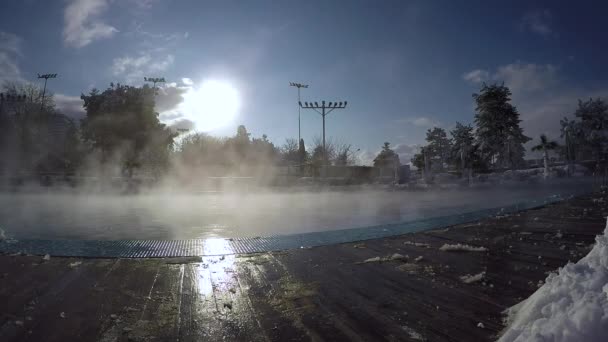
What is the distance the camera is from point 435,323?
130 centimetres

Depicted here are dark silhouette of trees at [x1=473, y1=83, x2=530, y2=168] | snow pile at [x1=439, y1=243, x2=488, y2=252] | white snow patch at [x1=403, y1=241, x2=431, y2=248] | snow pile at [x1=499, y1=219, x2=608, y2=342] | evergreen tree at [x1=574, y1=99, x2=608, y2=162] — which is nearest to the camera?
snow pile at [x1=499, y1=219, x2=608, y2=342]

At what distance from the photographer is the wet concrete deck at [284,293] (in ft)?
4.21

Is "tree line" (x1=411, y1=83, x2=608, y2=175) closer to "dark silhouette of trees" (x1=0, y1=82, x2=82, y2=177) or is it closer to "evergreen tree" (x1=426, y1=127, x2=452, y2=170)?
"evergreen tree" (x1=426, y1=127, x2=452, y2=170)

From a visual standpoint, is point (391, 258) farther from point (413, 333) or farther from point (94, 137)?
point (94, 137)

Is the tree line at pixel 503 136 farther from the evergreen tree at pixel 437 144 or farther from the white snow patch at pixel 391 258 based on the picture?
the white snow patch at pixel 391 258

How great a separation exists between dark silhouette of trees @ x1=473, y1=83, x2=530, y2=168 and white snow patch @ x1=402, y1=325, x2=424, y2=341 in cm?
2966

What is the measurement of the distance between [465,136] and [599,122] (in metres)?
13.6

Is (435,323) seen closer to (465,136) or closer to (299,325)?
(299,325)

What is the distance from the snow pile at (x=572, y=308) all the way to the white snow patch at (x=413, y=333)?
30 centimetres

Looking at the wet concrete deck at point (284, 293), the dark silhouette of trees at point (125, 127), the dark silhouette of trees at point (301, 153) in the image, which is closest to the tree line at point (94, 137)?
the dark silhouette of trees at point (125, 127)

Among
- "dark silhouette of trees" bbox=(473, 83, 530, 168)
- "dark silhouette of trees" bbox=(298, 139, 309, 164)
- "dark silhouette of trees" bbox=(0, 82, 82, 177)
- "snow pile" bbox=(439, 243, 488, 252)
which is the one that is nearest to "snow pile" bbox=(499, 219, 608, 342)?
"snow pile" bbox=(439, 243, 488, 252)

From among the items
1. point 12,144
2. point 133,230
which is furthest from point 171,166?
point 133,230

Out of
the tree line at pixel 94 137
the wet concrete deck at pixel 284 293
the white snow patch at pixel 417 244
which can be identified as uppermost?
the tree line at pixel 94 137

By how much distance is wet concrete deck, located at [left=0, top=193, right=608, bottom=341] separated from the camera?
1.28 metres
